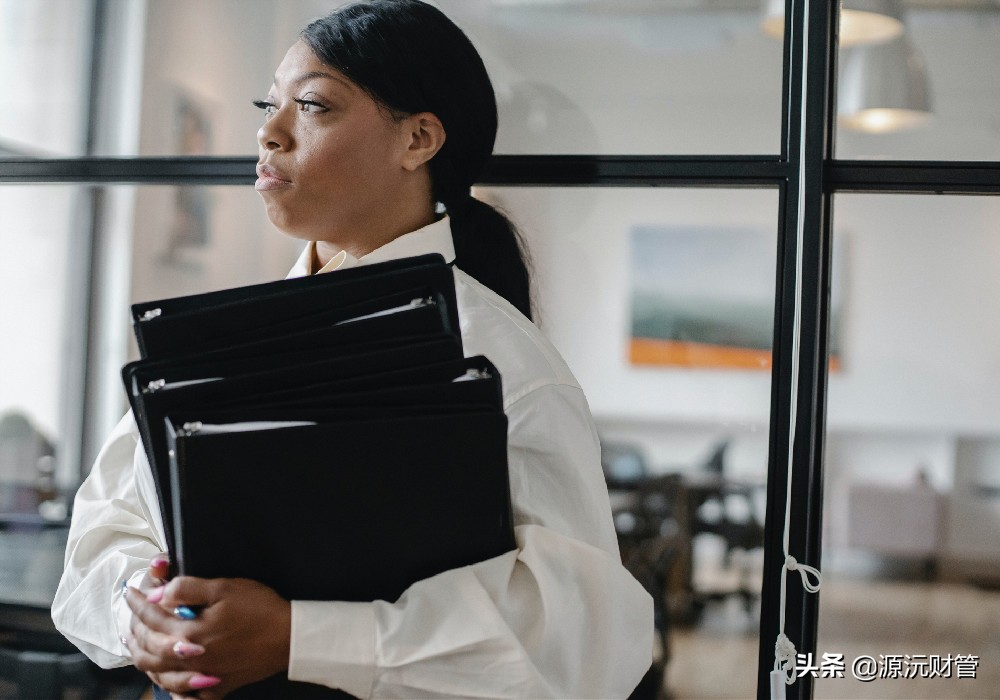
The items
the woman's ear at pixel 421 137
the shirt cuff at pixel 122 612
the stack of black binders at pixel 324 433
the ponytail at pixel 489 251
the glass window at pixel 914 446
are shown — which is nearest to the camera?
the stack of black binders at pixel 324 433

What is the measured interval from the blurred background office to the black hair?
7.2 inches

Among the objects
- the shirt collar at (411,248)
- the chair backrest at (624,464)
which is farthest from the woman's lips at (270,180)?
the chair backrest at (624,464)

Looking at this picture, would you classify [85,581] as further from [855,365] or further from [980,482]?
[980,482]

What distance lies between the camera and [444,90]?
1325 mm

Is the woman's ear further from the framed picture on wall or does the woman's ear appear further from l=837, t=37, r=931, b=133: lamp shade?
l=837, t=37, r=931, b=133: lamp shade

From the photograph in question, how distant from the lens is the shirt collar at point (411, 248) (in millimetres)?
1262

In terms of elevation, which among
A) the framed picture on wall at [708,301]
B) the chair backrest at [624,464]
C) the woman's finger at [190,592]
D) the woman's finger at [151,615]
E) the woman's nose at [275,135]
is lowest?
the woman's finger at [151,615]

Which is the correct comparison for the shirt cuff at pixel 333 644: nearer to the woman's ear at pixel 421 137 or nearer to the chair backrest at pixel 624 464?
the woman's ear at pixel 421 137

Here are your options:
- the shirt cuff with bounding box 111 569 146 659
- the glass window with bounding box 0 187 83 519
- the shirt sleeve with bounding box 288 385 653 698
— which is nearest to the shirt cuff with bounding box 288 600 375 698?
the shirt sleeve with bounding box 288 385 653 698

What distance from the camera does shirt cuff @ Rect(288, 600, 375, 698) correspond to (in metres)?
0.91

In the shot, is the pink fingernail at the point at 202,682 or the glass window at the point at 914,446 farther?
the glass window at the point at 914,446

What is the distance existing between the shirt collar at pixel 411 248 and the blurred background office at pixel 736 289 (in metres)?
0.33

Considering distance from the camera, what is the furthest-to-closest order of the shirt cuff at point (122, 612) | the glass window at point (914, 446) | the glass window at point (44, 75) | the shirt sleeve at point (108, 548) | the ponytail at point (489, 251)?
the glass window at point (44, 75) < the glass window at point (914, 446) < the ponytail at point (489, 251) < the shirt sleeve at point (108, 548) < the shirt cuff at point (122, 612)

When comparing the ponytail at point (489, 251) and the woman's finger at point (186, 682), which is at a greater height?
the ponytail at point (489, 251)
